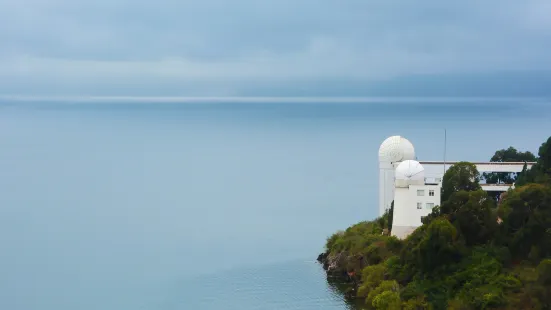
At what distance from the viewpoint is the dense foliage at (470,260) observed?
25.6m

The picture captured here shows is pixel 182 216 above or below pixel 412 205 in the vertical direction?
below

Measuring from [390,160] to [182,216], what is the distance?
14.7 m

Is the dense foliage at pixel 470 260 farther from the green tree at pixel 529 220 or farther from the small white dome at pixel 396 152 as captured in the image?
the small white dome at pixel 396 152

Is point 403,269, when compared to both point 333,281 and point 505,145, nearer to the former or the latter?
point 333,281

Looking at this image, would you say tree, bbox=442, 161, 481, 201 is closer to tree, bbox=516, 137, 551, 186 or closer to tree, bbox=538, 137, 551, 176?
tree, bbox=516, 137, 551, 186

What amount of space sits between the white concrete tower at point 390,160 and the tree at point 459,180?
3.71 meters

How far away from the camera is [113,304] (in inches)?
1240

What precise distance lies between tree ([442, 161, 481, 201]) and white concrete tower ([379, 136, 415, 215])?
3.71 m

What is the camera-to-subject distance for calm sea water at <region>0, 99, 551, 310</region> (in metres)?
33.0

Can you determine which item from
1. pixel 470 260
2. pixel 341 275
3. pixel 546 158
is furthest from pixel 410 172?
pixel 470 260

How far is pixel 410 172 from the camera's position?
115ft

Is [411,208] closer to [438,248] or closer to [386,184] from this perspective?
[386,184]

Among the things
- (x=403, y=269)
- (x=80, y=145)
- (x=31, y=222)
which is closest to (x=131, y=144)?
(x=80, y=145)

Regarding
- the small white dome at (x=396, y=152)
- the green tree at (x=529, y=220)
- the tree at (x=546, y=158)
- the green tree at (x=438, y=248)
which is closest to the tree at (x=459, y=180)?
the tree at (x=546, y=158)
